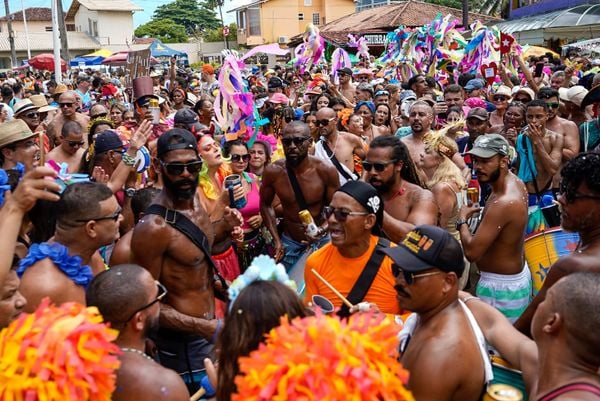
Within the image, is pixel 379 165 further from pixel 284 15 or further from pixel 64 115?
pixel 284 15

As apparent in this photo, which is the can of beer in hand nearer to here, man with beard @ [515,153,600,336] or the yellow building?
man with beard @ [515,153,600,336]

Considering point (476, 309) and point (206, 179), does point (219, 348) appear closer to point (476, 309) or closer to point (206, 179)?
point (476, 309)

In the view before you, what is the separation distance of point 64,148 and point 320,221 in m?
3.08

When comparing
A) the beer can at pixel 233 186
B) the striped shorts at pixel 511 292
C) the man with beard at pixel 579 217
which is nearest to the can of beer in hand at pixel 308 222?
the beer can at pixel 233 186

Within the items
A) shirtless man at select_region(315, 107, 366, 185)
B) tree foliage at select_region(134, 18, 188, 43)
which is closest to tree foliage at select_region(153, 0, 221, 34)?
tree foliage at select_region(134, 18, 188, 43)

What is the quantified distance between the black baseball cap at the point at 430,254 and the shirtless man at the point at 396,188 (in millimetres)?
1701

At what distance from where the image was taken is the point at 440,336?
252cm

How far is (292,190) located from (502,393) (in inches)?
136

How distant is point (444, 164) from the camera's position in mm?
5941

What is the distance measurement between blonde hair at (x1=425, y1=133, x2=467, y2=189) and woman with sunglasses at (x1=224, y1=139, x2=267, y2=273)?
66.6 inches

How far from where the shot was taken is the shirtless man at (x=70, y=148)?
21.7 ft

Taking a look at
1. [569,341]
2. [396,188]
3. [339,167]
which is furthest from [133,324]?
[339,167]

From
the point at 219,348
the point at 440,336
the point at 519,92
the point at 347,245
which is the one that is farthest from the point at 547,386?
the point at 519,92

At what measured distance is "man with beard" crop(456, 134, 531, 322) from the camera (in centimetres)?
433
